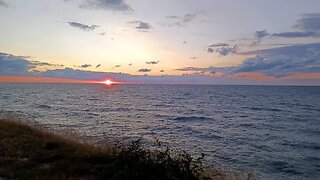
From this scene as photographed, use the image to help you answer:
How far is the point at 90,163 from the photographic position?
11.2m

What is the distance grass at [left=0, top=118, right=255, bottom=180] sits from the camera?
9.34 metres

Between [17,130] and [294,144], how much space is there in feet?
71.9

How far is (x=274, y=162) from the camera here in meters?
22.2

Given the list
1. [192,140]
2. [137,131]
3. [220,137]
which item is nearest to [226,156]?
[192,140]

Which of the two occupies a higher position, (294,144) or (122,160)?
(122,160)

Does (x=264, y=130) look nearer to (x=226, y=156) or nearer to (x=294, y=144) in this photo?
(x=294, y=144)

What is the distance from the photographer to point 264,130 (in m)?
37.7

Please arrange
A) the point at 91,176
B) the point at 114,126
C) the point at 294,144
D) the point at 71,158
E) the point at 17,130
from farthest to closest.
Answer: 1. the point at 114,126
2. the point at 294,144
3. the point at 17,130
4. the point at 71,158
5. the point at 91,176

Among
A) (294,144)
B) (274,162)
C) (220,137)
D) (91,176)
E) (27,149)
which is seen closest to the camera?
(91,176)

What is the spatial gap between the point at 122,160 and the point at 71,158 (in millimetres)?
2316

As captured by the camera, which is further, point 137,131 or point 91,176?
point 137,131

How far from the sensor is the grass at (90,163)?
934cm

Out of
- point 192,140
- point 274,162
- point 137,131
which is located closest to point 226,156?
point 274,162

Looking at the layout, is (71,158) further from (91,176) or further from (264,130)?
(264,130)
